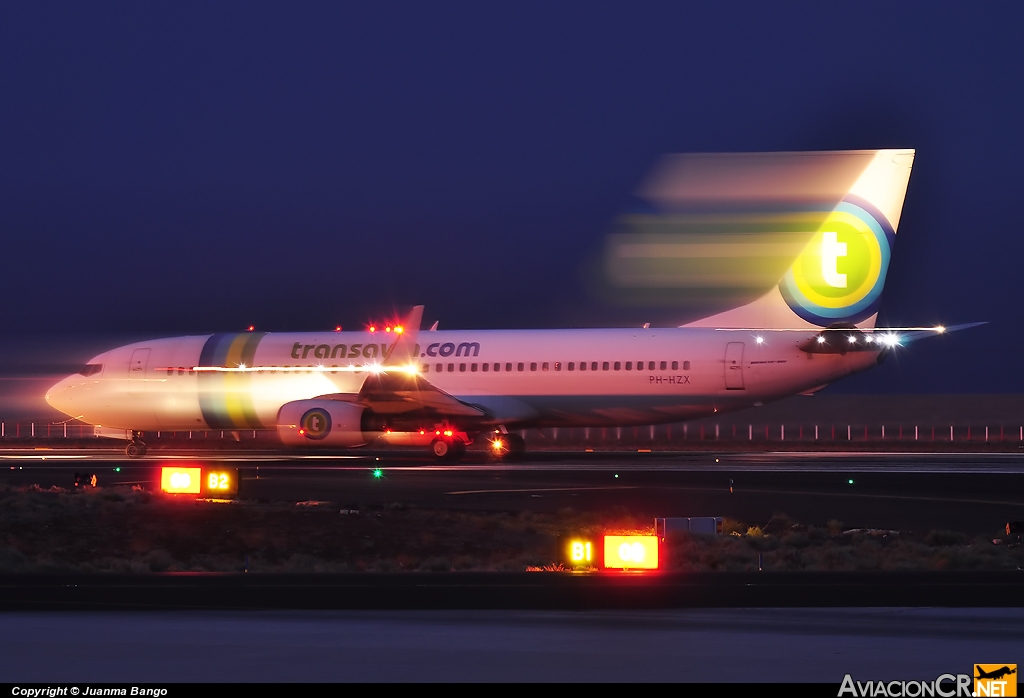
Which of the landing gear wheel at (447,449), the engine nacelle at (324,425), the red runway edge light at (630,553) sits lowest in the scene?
the red runway edge light at (630,553)

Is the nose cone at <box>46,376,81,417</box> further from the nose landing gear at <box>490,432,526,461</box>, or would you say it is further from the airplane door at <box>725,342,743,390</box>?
the airplane door at <box>725,342,743,390</box>

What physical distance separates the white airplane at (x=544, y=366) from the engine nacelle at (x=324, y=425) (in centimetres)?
4

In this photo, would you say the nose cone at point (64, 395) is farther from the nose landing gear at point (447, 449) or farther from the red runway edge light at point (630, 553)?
the red runway edge light at point (630, 553)

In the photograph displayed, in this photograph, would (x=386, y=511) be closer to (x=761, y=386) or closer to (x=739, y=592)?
(x=739, y=592)

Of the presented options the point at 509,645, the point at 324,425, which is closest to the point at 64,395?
the point at 324,425

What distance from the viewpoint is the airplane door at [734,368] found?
38906 mm

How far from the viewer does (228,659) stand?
934cm

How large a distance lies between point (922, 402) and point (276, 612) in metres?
89.7

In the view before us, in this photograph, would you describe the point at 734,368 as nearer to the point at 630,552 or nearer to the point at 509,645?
the point at 630,552

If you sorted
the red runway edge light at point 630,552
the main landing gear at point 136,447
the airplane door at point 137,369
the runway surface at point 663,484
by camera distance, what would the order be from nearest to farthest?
the red runway edge light at point 630,552 → the runway surface at point 663,484 → the airplane door at point 137,369 → the main landing gear at point 136,447

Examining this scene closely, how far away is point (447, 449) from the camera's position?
41562mm

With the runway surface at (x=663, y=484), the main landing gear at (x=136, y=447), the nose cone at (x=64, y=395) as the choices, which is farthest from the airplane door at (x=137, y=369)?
the runway surface at (x=663, y=484)

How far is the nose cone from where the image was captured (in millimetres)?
48656

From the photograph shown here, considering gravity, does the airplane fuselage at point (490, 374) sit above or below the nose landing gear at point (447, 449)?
above
